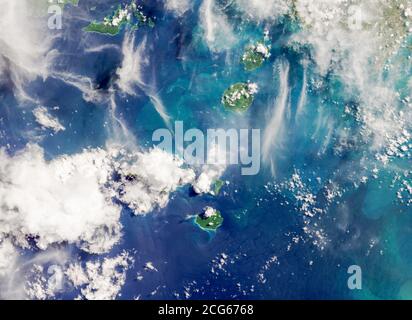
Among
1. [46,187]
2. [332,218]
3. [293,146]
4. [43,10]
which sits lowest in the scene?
[332,218]

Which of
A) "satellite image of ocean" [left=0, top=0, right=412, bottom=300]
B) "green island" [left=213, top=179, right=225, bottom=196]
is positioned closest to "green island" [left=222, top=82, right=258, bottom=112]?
"satellite image of ocean" [left=0, top=0, right=412, bottom=300]

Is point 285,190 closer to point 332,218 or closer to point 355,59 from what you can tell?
point 332,218

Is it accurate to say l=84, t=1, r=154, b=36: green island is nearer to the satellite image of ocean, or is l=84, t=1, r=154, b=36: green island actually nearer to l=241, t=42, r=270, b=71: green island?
the satellite image of ocean

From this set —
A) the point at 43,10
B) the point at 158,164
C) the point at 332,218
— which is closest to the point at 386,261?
the point at 332,218

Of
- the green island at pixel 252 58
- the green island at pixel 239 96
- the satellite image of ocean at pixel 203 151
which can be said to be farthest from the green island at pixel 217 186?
the green island at pixel 252 58

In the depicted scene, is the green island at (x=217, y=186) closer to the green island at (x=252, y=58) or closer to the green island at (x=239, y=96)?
the green island at (x=239, y=96)

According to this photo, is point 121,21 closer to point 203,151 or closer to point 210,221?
point 203,151

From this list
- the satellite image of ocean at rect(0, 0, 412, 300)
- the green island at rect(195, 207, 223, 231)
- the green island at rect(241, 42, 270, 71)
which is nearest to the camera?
the satellite image of ocean at rect(0, 0, 412, 300)
